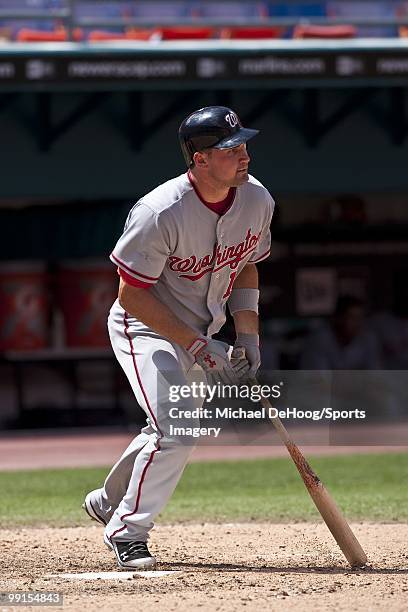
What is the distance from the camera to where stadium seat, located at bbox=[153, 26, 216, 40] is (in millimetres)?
12461

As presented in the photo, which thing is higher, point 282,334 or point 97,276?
point 97,276

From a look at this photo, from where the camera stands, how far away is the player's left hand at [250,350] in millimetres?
4883

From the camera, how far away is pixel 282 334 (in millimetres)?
14703

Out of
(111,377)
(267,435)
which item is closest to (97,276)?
(111,377)

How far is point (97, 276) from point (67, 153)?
1725mm

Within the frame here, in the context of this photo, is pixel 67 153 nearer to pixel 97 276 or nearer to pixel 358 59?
pixel 97 276

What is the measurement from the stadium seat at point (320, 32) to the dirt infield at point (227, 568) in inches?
292

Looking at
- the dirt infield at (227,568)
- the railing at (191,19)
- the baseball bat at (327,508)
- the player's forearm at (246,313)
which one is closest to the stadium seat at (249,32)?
the railing at (191,19)

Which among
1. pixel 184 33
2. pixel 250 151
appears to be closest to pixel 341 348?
pixel 250 151

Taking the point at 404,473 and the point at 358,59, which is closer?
the point at 404,473

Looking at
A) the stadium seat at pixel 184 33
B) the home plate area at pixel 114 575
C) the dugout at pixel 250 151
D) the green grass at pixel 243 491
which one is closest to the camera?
the home plate area at pixel 114 575

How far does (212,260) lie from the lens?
4828 mm

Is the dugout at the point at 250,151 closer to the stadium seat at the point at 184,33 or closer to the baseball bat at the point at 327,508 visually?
the stadium seat at the point at 184,33

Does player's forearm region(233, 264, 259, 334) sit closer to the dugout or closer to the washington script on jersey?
the washington script on jersey
